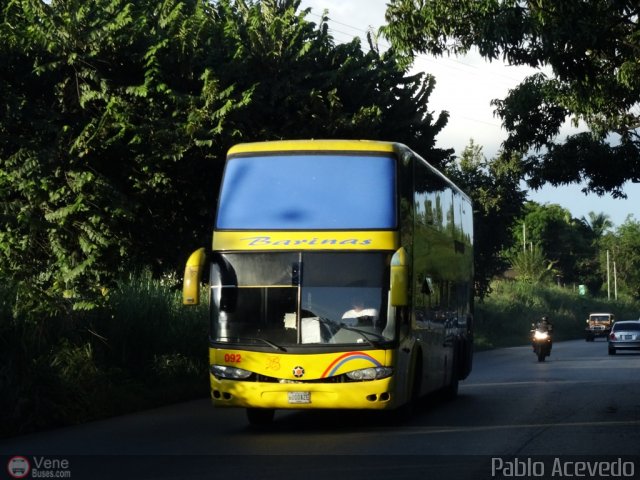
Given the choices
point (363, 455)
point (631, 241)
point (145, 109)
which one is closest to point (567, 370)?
point (145, 109)

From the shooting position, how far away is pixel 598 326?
7256 cm

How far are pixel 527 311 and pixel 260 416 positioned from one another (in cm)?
5949

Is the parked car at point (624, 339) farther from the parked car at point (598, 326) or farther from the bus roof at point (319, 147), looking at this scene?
the bus roof at point (319, 147)

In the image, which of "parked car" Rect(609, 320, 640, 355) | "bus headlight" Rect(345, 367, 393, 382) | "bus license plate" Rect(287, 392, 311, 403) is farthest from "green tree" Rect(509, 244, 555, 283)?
"bus license plate" Rect(287, 392, 311, 403)

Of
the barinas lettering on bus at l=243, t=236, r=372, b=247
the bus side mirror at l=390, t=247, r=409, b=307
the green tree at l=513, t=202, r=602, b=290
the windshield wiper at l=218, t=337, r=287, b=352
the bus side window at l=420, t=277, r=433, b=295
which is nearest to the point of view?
Answer: the bus side mirror at l=390, t=247, r=409, b=307

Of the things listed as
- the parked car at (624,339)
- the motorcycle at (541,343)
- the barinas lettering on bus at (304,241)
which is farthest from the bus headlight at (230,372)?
the parked car at (624,339)

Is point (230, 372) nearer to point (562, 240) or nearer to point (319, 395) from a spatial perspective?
point (319, 395)

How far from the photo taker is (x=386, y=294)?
15.1 meters

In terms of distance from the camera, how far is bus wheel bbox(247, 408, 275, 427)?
15.9 meters

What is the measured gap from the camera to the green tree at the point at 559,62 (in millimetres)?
16766

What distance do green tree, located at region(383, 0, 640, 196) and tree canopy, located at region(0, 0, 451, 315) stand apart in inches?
181

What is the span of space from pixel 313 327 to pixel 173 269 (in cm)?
1138

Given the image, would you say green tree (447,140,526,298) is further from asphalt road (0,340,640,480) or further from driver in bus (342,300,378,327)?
driver in bus (342,300,378,327)

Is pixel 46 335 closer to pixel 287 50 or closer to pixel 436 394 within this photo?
pixel 436 394
